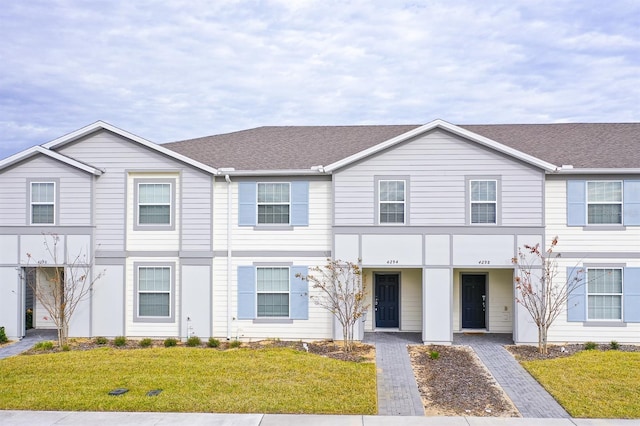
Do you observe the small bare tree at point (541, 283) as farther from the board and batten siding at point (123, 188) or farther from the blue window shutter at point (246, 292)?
the board and batten siding at point (123, 188)

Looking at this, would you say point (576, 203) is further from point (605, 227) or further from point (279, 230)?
point (279, 230)

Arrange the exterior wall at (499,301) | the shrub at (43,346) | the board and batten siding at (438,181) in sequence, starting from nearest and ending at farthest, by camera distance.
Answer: the shrub at (43,346) < the board and batten siding at (438,181) < the exterior wall at (499,301)

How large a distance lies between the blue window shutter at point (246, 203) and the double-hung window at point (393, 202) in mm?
4241

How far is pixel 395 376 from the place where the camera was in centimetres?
1301

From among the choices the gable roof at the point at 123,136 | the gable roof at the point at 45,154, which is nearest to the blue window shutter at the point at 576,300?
the gable roof at the point at 123,136

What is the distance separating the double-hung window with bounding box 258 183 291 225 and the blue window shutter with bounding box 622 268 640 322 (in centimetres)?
1110

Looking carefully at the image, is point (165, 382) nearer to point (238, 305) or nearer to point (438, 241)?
point (238, 305)

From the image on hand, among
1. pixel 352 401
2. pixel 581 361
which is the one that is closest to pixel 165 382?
pixel 352 401

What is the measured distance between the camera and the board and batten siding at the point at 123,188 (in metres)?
17.2

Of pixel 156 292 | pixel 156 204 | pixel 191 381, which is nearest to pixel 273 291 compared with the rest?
pixel 156 292

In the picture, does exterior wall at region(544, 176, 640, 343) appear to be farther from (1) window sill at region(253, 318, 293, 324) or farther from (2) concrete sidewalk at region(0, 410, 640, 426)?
(1) window sill at region(253, 318, 293, 324)

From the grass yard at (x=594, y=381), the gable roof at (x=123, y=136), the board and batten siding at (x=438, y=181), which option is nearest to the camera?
the grass yard at (x=594, y=381)

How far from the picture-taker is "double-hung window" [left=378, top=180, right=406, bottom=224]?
16703mm

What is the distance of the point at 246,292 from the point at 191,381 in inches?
A: 211
